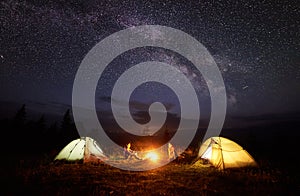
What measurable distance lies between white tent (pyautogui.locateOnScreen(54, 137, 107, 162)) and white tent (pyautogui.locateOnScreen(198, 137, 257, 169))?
841 cm

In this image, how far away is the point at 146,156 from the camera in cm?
1720

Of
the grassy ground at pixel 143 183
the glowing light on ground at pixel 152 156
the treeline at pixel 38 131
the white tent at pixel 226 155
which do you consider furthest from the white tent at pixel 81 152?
the treeline at pixel 38 131

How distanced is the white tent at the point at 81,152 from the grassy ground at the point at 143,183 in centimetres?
254

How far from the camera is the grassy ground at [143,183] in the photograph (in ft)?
25.7

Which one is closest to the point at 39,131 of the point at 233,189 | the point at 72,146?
the point at 72,146

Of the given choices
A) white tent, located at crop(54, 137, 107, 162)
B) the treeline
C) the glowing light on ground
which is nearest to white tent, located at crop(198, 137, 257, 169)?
the glowing light on ground

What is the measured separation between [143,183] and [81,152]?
7169 mm

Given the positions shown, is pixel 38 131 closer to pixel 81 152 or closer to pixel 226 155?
pixel 81 152

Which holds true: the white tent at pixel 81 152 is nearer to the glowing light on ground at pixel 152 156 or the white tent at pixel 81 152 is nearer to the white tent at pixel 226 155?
the glowing light on ground at pixel 152 156

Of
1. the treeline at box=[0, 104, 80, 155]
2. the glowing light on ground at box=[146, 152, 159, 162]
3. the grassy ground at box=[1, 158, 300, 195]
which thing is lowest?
the grassy ground at box=[1, 158, 300, 195]

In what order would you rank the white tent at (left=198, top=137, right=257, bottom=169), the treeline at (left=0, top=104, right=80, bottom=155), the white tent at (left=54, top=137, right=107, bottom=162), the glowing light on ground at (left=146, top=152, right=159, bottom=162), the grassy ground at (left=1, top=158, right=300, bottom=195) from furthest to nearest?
the treeline at (left=0, top=104, right=80, bottom=155) < the glowing light on ground at (left=146, top=152, right=159, bottom=162) < the white tent at (left=54, top=137, right=107, bottom=162) < the white tent at (left=198, top=137, right=257, bottom=169) < the grassy ground at (left=1, top=158, right=300, bottom=195)

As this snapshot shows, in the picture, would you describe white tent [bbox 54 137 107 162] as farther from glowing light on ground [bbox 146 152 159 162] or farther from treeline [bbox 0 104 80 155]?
treeline [bbox 0 104 80 155]

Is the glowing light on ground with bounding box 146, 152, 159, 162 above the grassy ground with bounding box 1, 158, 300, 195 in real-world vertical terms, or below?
above

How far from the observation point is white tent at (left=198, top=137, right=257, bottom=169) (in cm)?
1330
